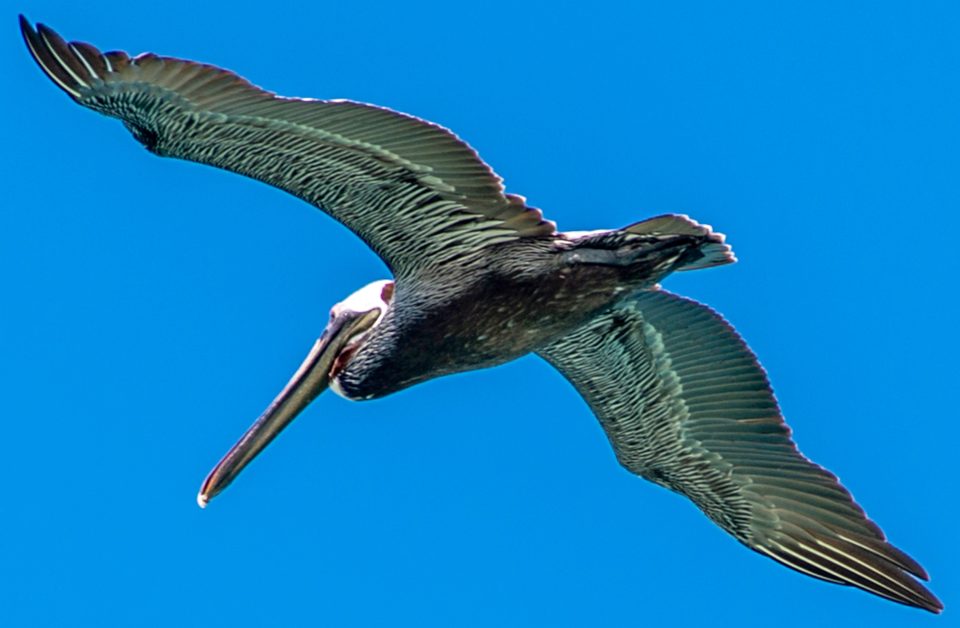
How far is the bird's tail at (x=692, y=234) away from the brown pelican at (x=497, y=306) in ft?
0.05

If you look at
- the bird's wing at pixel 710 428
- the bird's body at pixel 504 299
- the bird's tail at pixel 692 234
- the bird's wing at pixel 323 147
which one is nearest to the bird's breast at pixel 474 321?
the bird's body at pixel 504 299

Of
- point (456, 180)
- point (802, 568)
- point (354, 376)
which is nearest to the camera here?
point (456, 180)

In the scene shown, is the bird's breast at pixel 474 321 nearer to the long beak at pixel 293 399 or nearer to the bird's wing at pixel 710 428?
the long beak at pixel 293 399

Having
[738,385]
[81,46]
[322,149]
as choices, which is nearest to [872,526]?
[738,385]

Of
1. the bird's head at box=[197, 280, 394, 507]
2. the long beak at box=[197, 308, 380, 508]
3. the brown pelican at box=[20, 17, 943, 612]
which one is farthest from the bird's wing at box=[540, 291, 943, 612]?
the long beak at box=[197, 308, 380, 508]

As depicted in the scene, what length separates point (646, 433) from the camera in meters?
13.5

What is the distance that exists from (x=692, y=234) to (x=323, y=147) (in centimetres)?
233

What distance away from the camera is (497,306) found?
38.6 ft

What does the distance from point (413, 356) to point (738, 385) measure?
2.75 metres

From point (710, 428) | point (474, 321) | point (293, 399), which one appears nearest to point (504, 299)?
point (474, 321)

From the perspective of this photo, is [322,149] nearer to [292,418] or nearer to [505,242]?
[505,242]

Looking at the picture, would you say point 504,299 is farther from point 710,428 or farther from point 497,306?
point 710,428

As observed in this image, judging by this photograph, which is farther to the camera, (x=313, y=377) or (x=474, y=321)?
(x=313, y=377)

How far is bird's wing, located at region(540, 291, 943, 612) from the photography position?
42.4 ft
